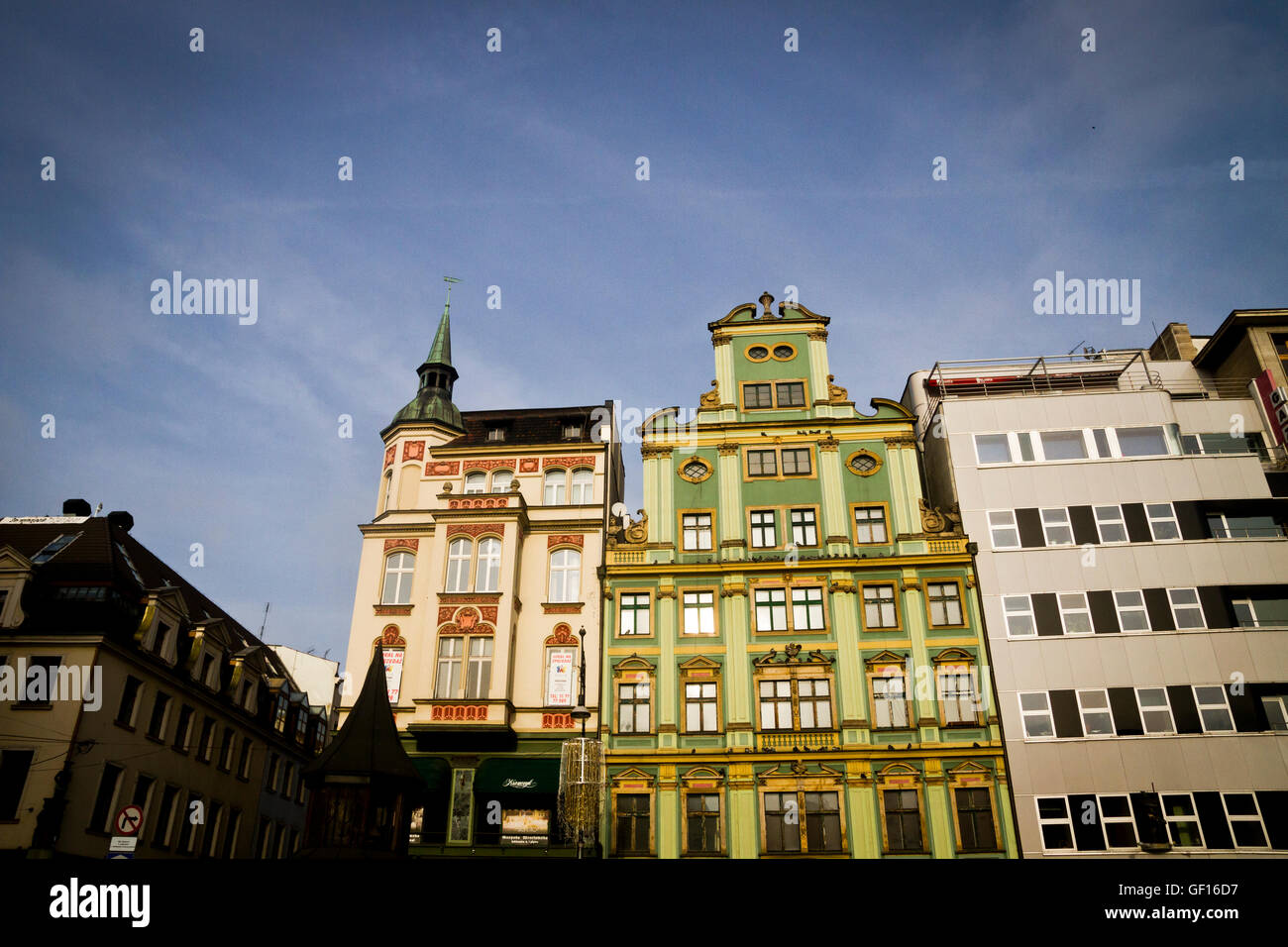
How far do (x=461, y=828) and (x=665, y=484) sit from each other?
51.3ft

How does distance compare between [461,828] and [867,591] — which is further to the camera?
[867,591]

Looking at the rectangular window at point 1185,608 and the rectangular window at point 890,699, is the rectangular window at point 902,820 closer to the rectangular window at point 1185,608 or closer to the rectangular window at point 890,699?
the rectangular window at point 890,699

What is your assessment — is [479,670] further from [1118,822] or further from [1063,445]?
[1063,445]

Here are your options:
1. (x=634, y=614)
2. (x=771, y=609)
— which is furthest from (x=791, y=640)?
(x=634, y=614)

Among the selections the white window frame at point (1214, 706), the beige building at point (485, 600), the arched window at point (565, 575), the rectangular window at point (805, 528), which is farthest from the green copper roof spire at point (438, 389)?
the white window frame at point (1214, 706)

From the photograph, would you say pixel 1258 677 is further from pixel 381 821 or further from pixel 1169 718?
pixel 381 821

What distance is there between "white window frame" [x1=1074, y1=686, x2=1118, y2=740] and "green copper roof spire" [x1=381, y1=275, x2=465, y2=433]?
1104 inches

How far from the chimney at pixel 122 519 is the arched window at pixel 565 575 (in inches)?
824

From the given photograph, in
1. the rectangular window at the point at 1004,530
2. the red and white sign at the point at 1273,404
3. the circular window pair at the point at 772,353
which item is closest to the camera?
the rectangular window at the point at 1004,530

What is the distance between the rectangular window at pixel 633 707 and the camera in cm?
3472
